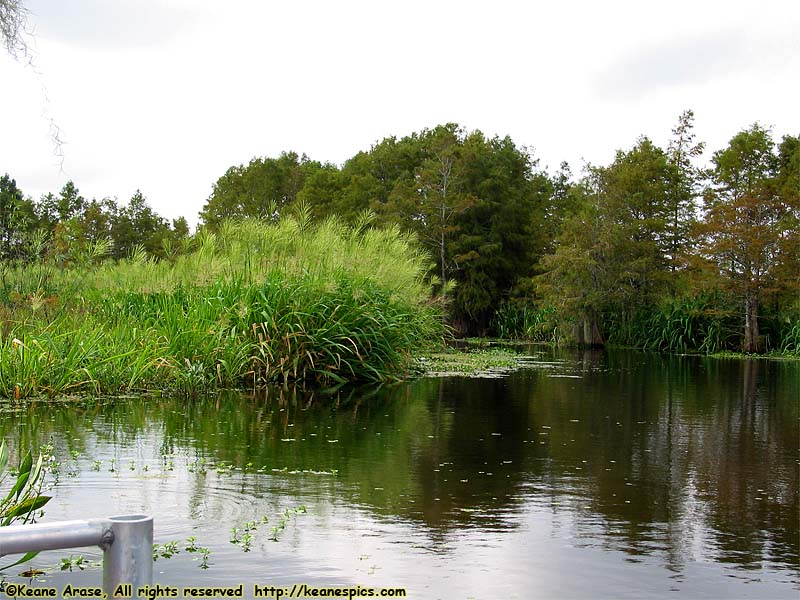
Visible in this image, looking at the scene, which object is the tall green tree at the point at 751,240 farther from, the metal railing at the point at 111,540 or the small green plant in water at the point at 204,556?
the metal railing at the point at 111,540

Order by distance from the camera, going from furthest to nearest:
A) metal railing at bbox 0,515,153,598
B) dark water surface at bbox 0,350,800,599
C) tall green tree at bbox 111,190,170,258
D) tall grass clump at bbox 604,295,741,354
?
1. tall green tree at bbox 111,190,170,258
2. tall grass clump at bbox 604,295,741,354
3. dark water surface at bbox 0,350,800,599
4. metal railing at bbox 0,515,153,598

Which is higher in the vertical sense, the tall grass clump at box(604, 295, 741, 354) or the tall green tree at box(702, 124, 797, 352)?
the tall green tree at box(702, 124, 797, 352)

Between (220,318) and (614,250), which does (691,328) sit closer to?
(614,250)

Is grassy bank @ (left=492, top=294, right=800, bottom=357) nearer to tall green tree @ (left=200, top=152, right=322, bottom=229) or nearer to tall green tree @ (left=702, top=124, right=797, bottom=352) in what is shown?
tall green tree @ (left=702, top=124, right=797, bottom=352)

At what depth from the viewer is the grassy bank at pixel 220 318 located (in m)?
10.7

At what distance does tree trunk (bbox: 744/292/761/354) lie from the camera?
27.5m

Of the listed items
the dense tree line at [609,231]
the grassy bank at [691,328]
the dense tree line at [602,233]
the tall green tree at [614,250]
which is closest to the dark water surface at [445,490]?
the dense tree line at [609,231]

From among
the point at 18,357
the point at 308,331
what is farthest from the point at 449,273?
the point at 18,357

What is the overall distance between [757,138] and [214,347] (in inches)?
1259

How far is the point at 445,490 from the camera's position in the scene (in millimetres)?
6242

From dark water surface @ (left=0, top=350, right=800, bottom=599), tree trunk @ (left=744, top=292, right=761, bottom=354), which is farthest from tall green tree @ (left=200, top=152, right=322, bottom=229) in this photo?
dark water surface @ (left=0, top=350, right=800, bottom=599)

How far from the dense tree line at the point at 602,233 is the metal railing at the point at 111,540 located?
20.5m

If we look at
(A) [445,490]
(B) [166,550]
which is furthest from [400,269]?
(B) [166,550]

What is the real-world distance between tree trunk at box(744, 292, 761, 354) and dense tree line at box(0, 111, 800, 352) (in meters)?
0.05
